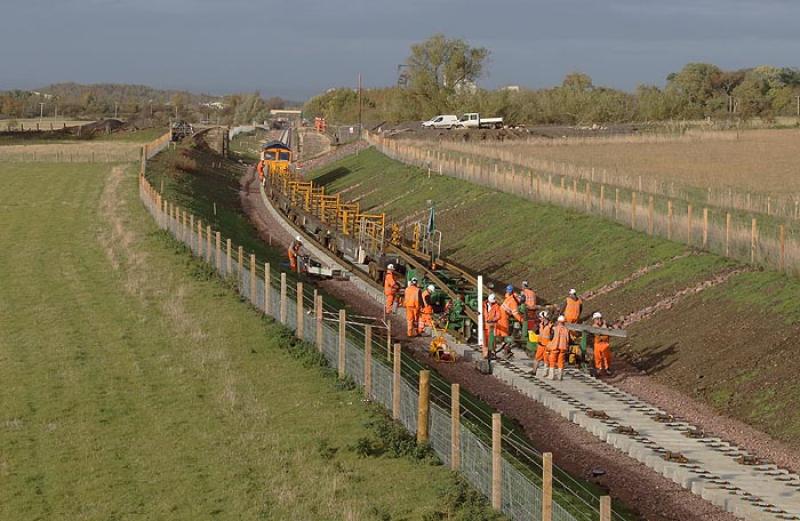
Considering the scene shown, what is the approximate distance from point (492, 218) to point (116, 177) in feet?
88.2

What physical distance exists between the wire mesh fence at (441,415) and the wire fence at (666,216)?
358 inches

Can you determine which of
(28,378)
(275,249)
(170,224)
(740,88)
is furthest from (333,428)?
(740,88)

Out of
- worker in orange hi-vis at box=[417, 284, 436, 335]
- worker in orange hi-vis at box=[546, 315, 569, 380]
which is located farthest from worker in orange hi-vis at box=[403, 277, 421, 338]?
worker in orange hi-vis at box=[546, 315, 569, 380]

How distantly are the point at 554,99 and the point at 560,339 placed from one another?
112960mm

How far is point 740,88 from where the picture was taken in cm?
14612

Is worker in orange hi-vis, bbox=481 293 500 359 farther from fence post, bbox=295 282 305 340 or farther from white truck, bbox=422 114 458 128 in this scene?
white truck, bbox=422 114 458 128

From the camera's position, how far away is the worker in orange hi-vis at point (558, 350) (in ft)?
83.7

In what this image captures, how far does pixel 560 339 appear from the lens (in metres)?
25.5

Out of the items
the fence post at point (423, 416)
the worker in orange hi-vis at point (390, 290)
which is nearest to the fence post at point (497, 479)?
the fence post at point (423, 416)

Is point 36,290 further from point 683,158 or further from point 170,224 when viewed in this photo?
point 683,158

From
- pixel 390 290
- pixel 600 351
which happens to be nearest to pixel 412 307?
pixel 390 290

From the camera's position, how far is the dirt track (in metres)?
18.0

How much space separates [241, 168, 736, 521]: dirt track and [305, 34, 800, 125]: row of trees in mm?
102552

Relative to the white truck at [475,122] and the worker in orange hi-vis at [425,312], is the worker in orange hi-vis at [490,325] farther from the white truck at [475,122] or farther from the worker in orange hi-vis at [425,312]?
the white truck at [475,122]
